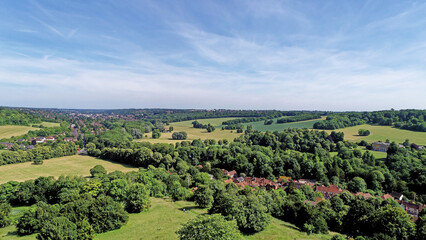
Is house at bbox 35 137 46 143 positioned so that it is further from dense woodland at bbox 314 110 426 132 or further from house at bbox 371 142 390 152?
house at bbox 371 142 390 152

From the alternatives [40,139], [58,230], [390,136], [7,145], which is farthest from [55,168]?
[390,136]

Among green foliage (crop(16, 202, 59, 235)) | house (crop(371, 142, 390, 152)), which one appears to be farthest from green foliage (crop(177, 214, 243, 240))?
house (crop(371, 142, 390, 152))

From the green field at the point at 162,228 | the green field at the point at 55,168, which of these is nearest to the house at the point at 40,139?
the green field at the point at 55,168

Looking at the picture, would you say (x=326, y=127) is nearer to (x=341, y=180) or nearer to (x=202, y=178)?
(x=341, y=180)

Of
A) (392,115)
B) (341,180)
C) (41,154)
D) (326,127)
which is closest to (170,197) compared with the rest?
(341,180)

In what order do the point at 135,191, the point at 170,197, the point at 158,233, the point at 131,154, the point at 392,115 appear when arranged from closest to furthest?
the point at 158,233 < the point at 135,191 < the point at 170,197 < the point at 131,154 < the point at 392,115

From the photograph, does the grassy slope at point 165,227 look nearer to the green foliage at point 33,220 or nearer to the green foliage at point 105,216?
the green foliage at point 105,216

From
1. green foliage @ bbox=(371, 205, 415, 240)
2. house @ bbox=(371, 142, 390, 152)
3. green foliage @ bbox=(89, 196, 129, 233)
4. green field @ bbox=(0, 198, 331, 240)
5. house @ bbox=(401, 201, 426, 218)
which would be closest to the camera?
green foliage @ bbox=(371, 205, 415, 240)
